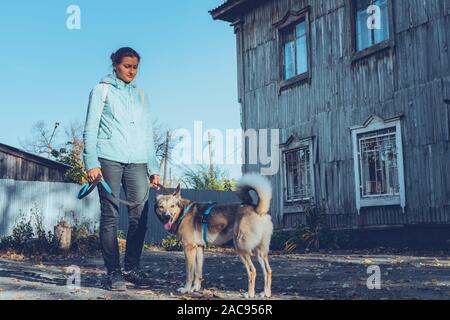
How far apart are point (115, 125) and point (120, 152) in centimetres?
30

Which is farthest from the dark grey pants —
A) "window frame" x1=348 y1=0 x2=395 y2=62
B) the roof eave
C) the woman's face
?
the roof eave

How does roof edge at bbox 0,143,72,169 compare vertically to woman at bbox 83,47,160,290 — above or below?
above

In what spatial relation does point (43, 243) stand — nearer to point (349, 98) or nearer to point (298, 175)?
point (298, 175)

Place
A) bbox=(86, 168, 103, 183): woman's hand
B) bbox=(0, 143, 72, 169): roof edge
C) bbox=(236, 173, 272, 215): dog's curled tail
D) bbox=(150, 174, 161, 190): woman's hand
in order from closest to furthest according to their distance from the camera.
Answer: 1. bbox=(236, 173, 272, 215): dog's curled tail
2. bbox=(86, 168, 103, 183): woman's hand
3. bbox=(150, 174, 161, 190): woman's hand
4. bbox=(0, 143, 72, 169): roof edge

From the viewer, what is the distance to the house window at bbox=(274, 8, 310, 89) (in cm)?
1350

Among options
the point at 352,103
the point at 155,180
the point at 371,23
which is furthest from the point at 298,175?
the point at 155,180

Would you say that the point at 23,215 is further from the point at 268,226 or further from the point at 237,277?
the point at 268,226

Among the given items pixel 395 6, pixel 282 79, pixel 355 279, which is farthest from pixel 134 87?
pixel 282 79

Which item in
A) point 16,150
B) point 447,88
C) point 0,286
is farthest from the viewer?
point 16,150

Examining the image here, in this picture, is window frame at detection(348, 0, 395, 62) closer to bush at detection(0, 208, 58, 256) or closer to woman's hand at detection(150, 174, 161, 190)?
woman's hand at detection(150, 174, 161, 190)

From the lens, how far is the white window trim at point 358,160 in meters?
10.6

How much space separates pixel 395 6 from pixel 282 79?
13.2 ft

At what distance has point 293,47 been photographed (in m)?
14.0

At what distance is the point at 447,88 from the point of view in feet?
32.2
